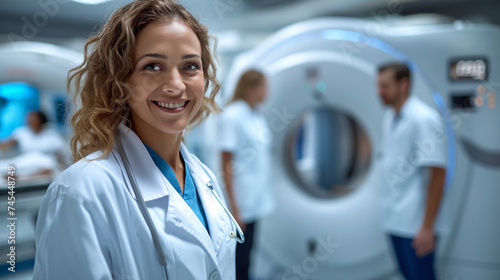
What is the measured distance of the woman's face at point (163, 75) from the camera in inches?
27.5

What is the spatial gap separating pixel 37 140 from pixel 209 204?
67.0 inches

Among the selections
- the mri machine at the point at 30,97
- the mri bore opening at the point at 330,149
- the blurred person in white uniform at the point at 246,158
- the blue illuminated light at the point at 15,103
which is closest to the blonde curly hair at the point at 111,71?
the mri machine at the point at 30,97

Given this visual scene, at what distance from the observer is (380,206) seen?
5.97 ft

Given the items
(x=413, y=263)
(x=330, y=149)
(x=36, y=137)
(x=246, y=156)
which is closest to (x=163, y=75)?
(x=246, y=156)

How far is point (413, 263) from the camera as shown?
1.64 m

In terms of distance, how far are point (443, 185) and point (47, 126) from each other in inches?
83.4

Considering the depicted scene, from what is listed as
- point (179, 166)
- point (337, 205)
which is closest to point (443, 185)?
point (337, 205)

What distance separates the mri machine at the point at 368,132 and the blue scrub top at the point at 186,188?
1.23 metres

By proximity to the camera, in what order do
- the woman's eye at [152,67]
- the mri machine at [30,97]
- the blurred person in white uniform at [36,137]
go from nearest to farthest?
1. the woman's eye at [152,67]
2. the mri machine at [30,97]
3. the blurred person in white uniform at [36,137]

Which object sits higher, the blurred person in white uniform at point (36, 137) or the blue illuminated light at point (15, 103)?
the blue illuminated light at point (15, 103)

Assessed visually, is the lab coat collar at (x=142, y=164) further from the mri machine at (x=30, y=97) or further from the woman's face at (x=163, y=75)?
the mri machine at (x=30, y=97)

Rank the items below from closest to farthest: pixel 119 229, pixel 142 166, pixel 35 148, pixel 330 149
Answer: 1. pixel 119 229
2. pixel 142 166
3. pixel 35 148
4. pixel 330 149

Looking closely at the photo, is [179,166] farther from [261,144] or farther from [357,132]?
[357,132]

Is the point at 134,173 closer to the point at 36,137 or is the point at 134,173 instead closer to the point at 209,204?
the point at 209,204
